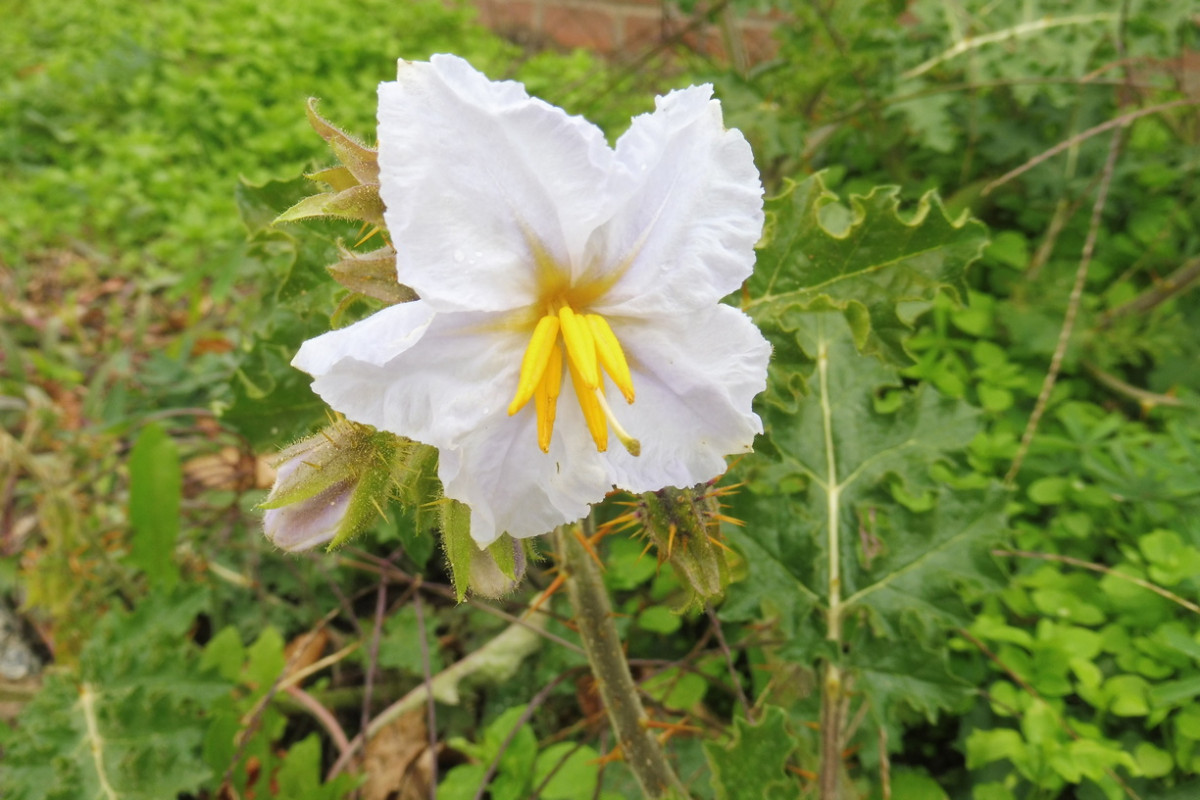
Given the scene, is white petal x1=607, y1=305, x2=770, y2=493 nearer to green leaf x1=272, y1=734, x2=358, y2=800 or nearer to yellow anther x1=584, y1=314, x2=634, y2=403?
yellow anther x1=584, y1=314, x2=634, y2=403

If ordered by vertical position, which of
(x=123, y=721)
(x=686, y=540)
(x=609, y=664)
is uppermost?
(x=686, y=540)

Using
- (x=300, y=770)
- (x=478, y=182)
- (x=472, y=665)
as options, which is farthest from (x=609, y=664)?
(x=300, y=770)

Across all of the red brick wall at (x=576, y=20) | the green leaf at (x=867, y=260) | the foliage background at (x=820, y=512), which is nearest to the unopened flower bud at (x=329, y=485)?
the foliage background at (x=820, y=512)

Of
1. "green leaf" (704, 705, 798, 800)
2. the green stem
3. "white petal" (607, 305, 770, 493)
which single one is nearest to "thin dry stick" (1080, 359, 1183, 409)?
"green leaf" (704, 705, 798, 800)

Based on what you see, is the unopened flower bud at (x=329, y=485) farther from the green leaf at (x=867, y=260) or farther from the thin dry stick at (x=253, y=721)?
the thin dry stick at (x=253, y=721)

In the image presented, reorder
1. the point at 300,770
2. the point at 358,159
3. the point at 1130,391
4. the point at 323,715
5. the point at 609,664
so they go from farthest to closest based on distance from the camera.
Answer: the point at 1130,391, the point at 323,715, the point at 300,770, the point at 609,664, the point at 358,159

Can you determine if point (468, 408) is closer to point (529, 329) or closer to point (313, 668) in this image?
point (529, 329)
